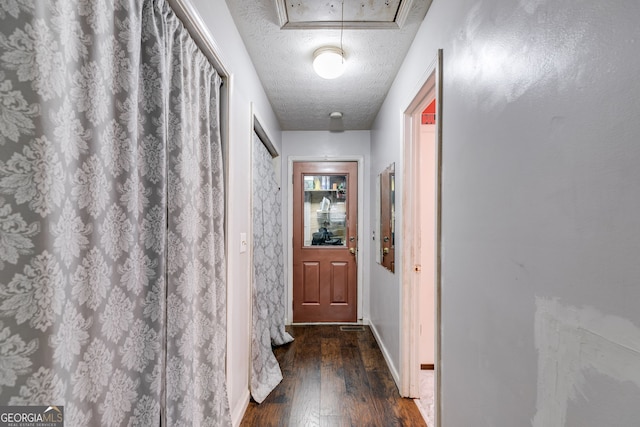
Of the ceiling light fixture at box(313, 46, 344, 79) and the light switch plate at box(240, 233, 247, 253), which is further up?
the ceiling light fixture at box(313, 46, 344, 79)

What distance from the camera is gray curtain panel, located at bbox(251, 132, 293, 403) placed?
248cm

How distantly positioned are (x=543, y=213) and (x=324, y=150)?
3.39 m

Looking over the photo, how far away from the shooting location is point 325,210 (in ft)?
13.5

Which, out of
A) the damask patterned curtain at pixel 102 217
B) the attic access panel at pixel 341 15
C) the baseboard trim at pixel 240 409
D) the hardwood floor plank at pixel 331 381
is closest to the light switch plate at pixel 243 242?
the damask patterned curtain at pixel 102 217

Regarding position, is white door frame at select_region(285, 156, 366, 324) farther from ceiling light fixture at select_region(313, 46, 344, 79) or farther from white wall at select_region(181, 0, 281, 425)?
ceiling light fixture at select_region(313, 46, 344, 79)

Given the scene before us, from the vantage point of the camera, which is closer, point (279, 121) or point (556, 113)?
point (556, 113)

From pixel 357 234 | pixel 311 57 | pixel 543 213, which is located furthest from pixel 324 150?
pixel 543 213

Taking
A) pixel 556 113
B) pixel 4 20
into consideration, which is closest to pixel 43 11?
pixel 4 20

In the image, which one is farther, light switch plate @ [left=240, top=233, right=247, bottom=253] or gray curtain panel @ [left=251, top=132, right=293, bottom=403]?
gray curtain panel @ [left=251, top=132, right=293, bottom=403]

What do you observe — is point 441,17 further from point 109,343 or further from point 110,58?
point 109,343

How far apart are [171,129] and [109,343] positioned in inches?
29.9

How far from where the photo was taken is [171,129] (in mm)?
1228

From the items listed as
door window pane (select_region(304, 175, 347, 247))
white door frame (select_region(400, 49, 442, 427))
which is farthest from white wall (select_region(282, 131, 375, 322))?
white door frame (select_region(400, 49, 442, 427))

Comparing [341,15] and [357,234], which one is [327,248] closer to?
[357,234]
